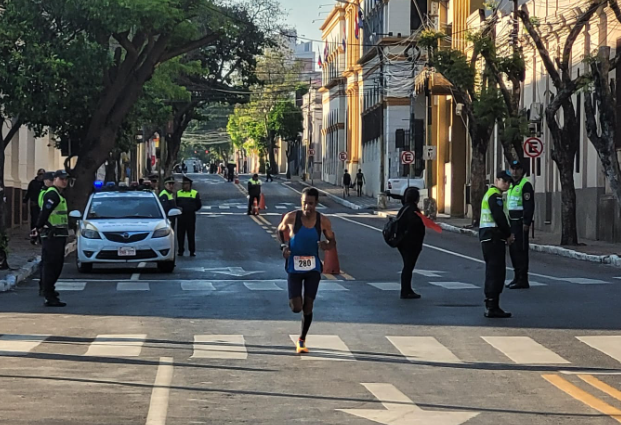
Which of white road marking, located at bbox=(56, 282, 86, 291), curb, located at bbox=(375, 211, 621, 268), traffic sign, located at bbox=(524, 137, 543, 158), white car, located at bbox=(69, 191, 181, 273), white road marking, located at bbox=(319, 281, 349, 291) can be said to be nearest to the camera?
white road marking, located at bbox=(319, 281, 349, 291)

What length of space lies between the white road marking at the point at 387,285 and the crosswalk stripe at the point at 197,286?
2753 mm

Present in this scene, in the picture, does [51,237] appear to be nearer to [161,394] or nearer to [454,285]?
[454,285]

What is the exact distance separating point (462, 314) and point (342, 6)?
277ft

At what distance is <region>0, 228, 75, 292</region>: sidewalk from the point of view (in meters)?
21.5

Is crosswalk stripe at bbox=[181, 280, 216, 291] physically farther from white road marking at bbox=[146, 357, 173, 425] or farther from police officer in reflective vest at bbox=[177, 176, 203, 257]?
white road marking at bbox=[146, 357, 173, 425]

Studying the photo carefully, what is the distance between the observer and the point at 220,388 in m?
10.6

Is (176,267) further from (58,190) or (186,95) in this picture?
(186,95)

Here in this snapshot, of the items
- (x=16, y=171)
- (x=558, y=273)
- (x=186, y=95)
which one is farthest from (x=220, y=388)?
(x=186, y=95)

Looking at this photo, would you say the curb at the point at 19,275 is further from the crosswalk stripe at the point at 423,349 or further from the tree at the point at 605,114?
the tree at the point at 605,114

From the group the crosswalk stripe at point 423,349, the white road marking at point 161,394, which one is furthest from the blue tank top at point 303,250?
the white road marking at point 161,394

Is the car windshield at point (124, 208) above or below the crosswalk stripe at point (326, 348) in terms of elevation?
above

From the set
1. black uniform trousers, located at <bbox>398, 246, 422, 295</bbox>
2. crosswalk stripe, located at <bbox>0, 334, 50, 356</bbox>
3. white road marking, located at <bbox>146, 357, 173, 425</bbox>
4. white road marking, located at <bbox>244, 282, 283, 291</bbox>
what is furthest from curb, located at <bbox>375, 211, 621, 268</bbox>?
white road marking, located at <bbox>146, 357, 173, 425</bbox>

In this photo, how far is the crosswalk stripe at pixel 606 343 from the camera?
12773 millimetres

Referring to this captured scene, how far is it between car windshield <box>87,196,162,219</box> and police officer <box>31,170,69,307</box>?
284 inches
